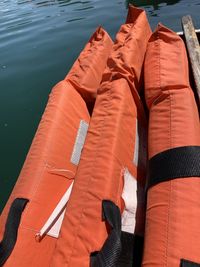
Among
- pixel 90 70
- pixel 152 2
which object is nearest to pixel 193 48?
pixel 90 70

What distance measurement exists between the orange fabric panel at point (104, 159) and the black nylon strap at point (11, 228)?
0.97 feet

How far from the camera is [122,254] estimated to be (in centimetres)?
182

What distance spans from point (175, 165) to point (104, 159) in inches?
18.7

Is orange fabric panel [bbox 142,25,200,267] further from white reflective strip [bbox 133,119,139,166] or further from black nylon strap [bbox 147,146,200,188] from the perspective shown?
white reflective strip [bbox 133,119,139,166]

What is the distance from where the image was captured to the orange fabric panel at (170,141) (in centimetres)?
161

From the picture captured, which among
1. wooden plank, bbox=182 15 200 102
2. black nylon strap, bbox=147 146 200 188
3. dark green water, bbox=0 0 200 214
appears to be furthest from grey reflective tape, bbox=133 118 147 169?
dark green water, bbox=0 0 200 214

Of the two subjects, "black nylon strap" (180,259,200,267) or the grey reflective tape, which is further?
the grey reflective tape

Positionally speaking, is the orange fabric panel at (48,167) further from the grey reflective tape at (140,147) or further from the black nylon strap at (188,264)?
the black nylon strap at (188,264)

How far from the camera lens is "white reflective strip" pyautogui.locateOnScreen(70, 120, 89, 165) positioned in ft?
8.96

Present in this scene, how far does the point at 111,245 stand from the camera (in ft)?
5.43

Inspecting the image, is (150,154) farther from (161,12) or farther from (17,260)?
(161,12)

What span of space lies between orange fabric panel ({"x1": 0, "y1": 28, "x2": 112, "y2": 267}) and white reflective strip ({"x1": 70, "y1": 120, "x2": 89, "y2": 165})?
3 centimetres

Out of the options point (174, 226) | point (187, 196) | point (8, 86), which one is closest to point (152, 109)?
point (187, 196)

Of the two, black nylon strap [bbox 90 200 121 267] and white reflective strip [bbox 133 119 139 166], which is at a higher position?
white reflective strip [bbox 133 119 139 166]
